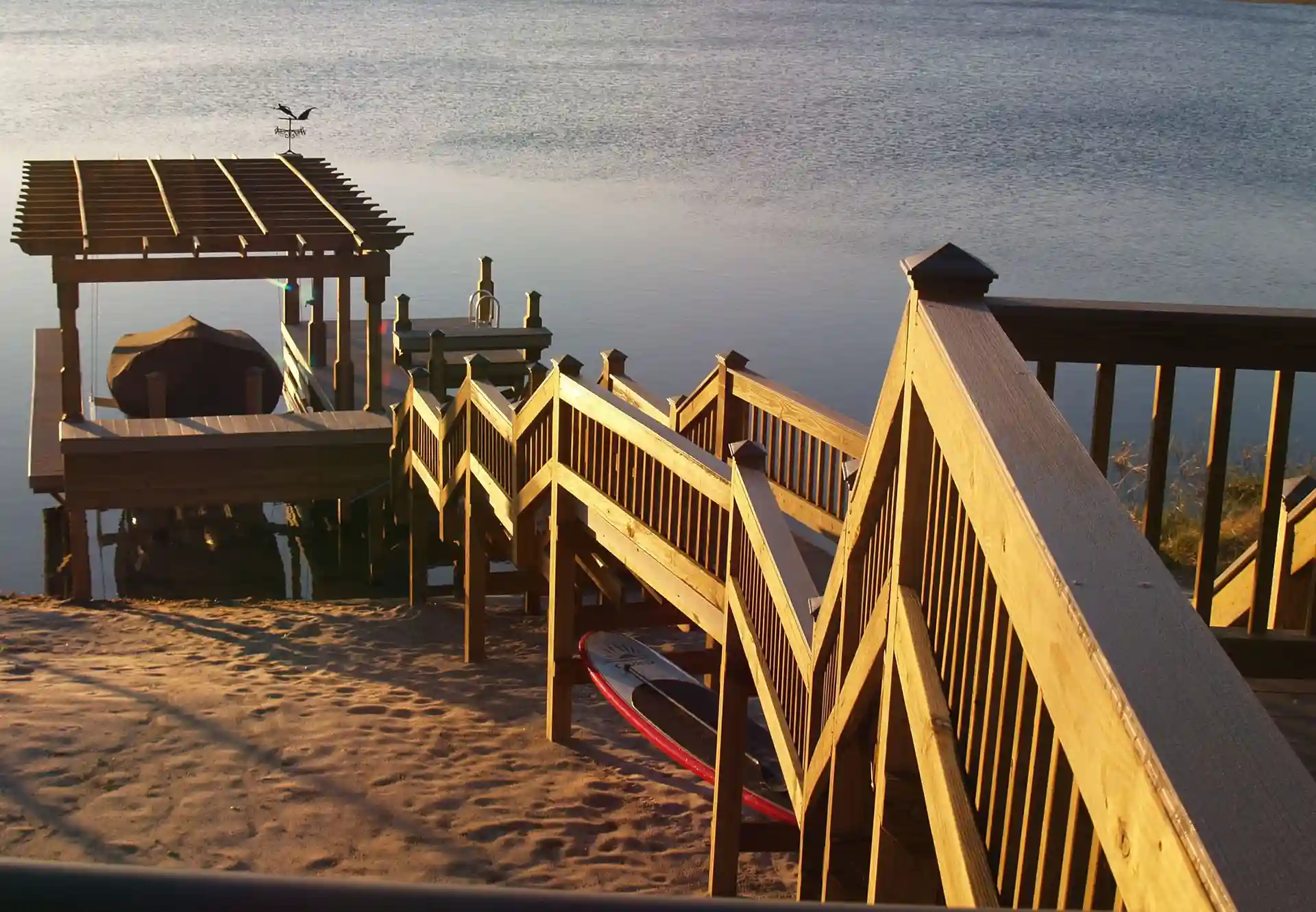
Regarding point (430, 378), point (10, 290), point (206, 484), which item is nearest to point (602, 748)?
point (430, 378)

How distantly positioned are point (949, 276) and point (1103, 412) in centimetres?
92

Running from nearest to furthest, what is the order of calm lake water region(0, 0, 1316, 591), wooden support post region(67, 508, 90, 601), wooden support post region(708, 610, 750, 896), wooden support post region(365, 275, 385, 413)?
wooden support post region(708, 610, 750, 896), wooden support post region(67, 508, 90, 601), wooden support post region(365, 275, 385, 413), calm lake water region(0, 0, 1316, 591)

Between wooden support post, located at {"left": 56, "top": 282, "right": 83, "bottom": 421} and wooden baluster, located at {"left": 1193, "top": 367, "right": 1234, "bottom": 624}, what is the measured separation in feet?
41.7

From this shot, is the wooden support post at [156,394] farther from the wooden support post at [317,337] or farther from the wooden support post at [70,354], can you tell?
the wooden support post at [70,354]

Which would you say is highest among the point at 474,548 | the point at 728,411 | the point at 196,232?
the point at 196,232

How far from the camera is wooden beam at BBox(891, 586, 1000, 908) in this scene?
2.39m

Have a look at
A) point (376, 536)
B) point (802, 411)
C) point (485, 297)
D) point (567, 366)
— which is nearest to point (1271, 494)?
point (802, 411)

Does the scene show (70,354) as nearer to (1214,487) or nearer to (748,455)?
(748,455)

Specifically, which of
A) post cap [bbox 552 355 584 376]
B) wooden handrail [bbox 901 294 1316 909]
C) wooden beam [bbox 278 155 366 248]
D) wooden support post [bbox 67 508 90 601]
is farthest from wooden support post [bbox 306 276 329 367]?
wooden handrail [bbox 901 294 1316 909]

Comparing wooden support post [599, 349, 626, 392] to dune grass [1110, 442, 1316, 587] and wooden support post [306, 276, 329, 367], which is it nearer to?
dune grass [1110, 442, 1316, 587]

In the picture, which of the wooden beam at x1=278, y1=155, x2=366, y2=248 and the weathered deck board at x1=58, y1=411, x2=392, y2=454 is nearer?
the weathered deck board at x1=58, y1=411, x2=392, y2=454

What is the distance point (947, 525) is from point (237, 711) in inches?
326

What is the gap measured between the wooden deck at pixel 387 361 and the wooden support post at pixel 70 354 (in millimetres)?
3336

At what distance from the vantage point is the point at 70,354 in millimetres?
14906
